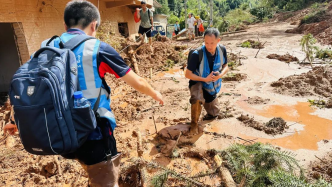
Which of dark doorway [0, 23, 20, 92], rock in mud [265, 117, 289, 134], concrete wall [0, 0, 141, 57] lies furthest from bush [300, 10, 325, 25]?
dark doorway [0, 23, 20, 92]

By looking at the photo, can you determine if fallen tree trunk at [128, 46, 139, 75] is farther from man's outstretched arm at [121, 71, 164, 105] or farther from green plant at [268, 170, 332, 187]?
green plant at [268, 170, 332, 187]

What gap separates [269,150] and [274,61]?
744 cm

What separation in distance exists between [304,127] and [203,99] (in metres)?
1.81

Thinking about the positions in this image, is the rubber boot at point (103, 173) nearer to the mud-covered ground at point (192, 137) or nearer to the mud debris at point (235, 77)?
the mud-covered ground at point (192, 137)

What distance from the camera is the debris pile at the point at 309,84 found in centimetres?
524

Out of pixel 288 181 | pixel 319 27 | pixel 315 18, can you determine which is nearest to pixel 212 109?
pixel 288 181

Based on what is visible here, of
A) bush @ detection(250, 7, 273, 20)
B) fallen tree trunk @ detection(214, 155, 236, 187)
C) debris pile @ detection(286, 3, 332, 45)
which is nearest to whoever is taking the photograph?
fallen tree trunk @ detection(214, 155, 236, 187)

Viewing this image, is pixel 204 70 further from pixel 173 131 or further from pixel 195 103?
pixel 173 131

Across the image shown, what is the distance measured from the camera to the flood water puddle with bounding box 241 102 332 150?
138 inches

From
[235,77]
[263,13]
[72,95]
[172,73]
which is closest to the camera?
[72,95]

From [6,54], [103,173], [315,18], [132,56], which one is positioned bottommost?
[103,173]

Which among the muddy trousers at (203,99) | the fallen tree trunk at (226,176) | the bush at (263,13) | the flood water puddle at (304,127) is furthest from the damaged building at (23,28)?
the bush at (263,13)

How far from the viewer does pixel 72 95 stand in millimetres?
1468

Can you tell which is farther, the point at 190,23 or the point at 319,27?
the point at 190,23
